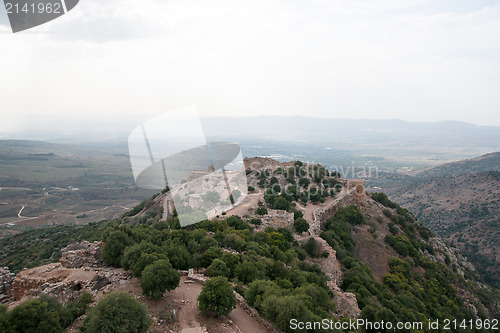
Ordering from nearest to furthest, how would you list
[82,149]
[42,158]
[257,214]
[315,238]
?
[315,238], [257,214], [42,158], [82,149]

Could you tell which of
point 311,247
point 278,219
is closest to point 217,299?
point 311,247

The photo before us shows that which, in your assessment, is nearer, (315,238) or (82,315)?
(82,315)

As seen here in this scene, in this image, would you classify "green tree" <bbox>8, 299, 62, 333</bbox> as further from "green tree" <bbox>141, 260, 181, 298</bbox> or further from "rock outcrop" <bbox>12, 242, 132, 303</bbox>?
"green tree" <bbox>141, 260, 181, 298</bbox>

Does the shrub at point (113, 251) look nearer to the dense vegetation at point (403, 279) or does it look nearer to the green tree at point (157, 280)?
the green tree at point (157, 280)

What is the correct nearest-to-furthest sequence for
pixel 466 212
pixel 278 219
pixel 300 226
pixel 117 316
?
1. pixel 117 316
2. pixel 300 226
3. pixel 278 219
4. pixel 466 212

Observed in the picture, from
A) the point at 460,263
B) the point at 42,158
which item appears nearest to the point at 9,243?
the point at 460,263

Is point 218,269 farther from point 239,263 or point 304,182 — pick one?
point 304,182

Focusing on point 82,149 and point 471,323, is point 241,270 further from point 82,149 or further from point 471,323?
point 82,149
